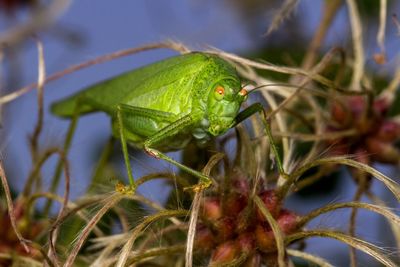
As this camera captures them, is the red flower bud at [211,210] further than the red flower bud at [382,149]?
No

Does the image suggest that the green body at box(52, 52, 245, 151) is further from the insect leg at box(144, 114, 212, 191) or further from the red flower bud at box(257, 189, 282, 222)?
the red flower bud at box(257, 189, 282, 222)

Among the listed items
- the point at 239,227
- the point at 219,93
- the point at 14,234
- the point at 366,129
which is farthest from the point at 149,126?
the point at 366,129

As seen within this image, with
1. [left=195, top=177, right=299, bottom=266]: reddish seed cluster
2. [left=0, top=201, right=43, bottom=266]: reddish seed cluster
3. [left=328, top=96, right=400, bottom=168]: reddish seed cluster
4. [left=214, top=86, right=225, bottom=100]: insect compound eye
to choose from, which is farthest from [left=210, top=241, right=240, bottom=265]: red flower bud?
[left=328, top=96, right=400, bottom=168]: reddish seed cluster

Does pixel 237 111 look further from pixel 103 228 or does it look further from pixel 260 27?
pixel 260 27

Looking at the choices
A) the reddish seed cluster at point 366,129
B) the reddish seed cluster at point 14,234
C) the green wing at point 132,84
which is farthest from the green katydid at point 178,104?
the reddish seed cluster at point 366,129

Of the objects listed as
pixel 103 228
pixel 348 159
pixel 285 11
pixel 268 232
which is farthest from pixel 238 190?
pixel 285 11

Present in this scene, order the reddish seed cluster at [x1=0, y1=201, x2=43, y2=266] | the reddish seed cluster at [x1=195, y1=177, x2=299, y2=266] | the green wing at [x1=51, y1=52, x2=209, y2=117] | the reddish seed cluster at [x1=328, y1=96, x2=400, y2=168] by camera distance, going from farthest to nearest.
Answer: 1. the reddish seed cluster at [x1=328, y1=96, x2=400, y2=168]
2. the reddish seed cluster at [x1=0, y1=201, x2=43, y2=266]
3. the green wing at [x1=51, y1=52, x2=209, y2=117]
4. the reddish seed cluster at [x1=195, y1=177, x2=299, y2=266]

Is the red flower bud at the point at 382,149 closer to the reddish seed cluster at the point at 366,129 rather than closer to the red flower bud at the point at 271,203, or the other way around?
the reddish seed cluster at the point at 366,129

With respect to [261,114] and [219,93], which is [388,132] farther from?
[219,93]
